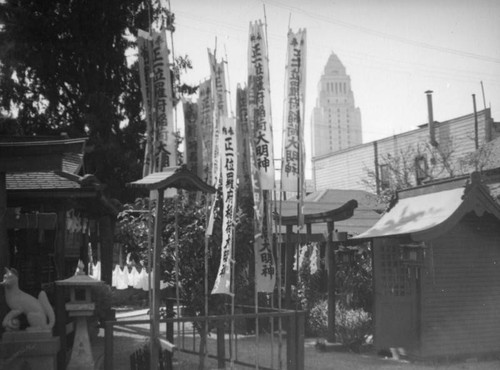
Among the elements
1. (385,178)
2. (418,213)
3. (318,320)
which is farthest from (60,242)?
(385,178)

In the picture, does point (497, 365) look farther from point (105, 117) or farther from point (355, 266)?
point (105, 117)

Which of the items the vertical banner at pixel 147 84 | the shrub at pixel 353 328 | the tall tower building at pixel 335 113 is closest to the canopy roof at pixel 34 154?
the vertical banner at pixel 147 84

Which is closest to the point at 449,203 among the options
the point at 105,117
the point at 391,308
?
the point at 391,308

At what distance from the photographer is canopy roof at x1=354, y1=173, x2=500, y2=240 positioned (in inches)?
435

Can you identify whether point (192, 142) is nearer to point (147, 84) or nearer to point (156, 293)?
point (147, 84)

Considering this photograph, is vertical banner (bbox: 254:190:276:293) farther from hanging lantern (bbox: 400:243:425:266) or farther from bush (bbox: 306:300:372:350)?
bush (bbox: 306:300:372:350)

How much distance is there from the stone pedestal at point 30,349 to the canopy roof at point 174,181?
2.68 metres

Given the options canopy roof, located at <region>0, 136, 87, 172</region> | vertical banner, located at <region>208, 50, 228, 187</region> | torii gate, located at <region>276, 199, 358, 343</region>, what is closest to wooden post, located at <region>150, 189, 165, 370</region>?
canopy roof, located at <region>0, 136, 87, 172</region>

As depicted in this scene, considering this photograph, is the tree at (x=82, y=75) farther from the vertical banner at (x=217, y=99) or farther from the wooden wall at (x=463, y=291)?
A: the wooden wall at (x=463, y=291)

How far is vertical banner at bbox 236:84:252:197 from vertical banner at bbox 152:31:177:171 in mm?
1343

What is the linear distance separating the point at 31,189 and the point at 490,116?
1136 inches

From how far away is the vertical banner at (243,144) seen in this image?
33.2ft

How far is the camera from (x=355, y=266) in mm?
15633

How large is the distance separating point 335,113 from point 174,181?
16135 centimetres
